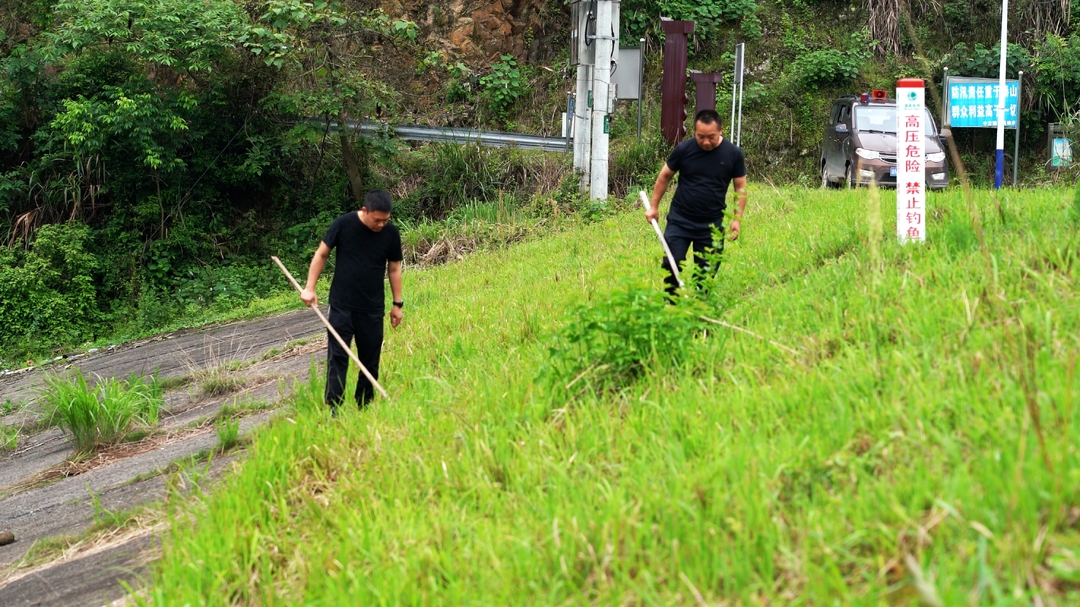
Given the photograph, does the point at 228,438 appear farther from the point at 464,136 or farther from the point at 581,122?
the point at 464,136

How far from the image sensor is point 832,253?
24.6 ft

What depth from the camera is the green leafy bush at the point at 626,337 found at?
206 inches

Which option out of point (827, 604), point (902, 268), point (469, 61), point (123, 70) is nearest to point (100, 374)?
point (123, 70)

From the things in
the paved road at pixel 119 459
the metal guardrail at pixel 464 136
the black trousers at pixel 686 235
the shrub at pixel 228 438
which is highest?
the metal guardrail at pixel 464 136

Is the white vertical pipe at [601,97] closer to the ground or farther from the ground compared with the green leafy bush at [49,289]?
farther from the ground

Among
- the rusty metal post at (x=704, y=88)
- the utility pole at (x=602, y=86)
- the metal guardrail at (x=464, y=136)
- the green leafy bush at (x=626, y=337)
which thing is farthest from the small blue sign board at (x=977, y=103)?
the green leafy bush at (x=626, y=337)

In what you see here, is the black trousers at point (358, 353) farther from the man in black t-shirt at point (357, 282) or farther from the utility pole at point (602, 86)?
the utility pole at point (602, 86)

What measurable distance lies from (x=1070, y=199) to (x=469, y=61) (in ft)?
63.8

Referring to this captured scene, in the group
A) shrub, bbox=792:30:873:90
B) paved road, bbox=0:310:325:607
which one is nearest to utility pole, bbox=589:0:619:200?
paved road, bbox=0:310:325:607

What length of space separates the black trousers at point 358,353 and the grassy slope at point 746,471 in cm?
42

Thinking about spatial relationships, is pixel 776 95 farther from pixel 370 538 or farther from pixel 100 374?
pixel 370 538

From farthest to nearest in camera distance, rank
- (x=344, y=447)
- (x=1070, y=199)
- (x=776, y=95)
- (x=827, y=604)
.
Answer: (x=776, y=95)
(x=1070, y=199)
(x=344, y=447)
(x=827, y=604)

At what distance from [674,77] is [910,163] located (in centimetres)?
1317

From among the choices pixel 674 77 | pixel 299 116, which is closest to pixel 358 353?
pixel 674 77
